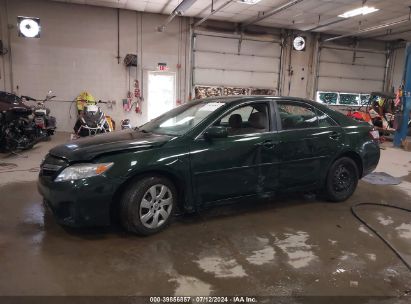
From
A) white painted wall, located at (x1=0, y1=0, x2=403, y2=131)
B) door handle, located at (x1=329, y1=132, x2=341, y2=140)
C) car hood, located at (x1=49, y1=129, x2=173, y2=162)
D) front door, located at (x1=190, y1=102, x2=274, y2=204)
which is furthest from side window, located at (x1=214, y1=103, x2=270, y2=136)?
white painted wall, located at (x1=0, y1=0, x2=403, y2=131)

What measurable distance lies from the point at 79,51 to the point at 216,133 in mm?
8675

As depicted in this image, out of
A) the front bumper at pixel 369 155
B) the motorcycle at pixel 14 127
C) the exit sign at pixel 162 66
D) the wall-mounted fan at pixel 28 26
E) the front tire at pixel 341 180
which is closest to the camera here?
the front tire at pixel 341 180

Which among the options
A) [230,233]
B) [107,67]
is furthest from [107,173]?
[107,67]

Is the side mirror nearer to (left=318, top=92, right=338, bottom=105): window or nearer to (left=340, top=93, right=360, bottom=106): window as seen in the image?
(left=318, top=92, right=338, bottom=105): window

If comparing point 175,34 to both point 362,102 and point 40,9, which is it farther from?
point 362,102

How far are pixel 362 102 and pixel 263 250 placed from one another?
13069 mm

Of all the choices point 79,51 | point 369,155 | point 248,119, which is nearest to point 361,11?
point 369,155

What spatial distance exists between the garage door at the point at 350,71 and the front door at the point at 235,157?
35.3 ft

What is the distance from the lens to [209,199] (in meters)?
3.34

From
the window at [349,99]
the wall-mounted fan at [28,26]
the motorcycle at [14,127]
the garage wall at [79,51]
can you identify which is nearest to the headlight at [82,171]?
the motorcycle at [14,127]

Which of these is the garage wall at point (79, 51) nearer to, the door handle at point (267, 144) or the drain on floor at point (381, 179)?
the drain on floor at point (381, 179)

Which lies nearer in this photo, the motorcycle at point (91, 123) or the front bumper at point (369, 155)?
the front bumper at point (369, 155)

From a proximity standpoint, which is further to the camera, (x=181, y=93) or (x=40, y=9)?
(x=181, y=93)

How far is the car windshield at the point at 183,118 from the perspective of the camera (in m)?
3.48
